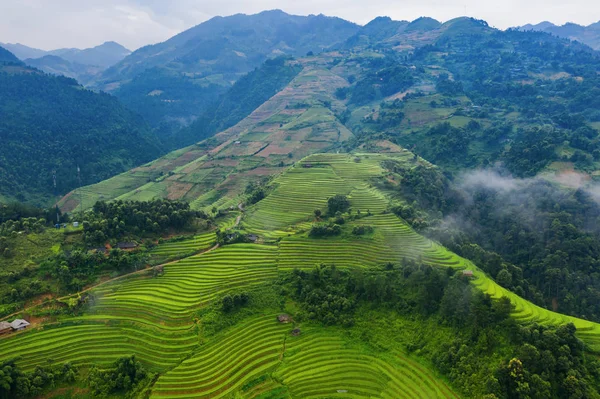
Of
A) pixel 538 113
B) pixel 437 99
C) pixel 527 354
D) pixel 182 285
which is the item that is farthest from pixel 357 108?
pixel 527 354

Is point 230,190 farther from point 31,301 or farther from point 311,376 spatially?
point 311,376

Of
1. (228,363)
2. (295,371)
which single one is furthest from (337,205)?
(228,363)

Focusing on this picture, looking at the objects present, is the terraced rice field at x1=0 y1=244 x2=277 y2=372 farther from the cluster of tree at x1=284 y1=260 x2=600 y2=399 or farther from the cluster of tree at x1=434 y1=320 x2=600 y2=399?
the cluster of tree at x1=434 y1=320 x2=600 y2=399

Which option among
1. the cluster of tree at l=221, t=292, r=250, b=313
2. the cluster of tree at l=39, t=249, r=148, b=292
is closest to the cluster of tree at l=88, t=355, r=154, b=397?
the cluster of tree at l=221, t=292, r=250, b=313

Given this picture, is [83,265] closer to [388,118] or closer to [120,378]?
[120,378]

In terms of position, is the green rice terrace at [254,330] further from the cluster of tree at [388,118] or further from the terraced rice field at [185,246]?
the cluster of tree at [388,118]
